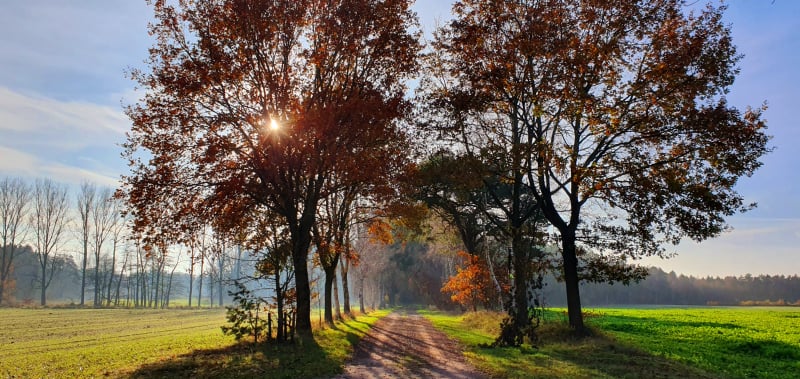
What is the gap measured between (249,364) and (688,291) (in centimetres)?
13878

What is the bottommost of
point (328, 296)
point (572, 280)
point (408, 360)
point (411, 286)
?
point (411, 286)

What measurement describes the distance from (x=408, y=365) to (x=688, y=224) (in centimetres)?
1170

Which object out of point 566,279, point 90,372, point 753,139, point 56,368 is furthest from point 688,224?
point 56,368

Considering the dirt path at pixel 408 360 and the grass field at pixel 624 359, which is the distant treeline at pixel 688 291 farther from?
the dirt path at pixel 408 360

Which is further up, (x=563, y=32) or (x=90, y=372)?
(x=563, y=32)

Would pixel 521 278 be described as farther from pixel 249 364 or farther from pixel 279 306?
pixel 249 364

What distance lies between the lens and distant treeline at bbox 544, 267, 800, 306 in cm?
10769

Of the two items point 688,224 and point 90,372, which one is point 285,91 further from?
point 688,224

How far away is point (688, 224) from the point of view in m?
16.8

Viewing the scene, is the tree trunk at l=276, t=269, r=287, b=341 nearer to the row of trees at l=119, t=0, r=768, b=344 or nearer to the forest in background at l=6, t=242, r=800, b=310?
the row of trees at l=119, t=0, r=768, b=344

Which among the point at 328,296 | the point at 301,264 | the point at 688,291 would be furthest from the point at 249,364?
the point at 688,291

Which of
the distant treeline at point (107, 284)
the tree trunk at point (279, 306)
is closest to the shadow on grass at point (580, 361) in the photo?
the tree trunk at point (279, 306)

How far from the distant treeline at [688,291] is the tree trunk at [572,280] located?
295 feet

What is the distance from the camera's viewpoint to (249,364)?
40.3 feet
